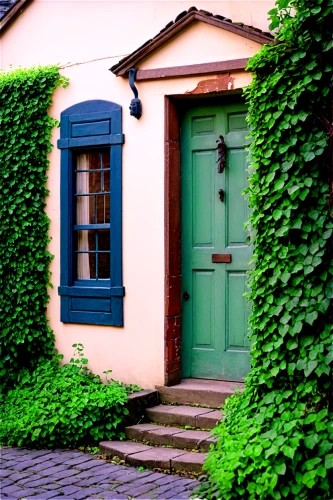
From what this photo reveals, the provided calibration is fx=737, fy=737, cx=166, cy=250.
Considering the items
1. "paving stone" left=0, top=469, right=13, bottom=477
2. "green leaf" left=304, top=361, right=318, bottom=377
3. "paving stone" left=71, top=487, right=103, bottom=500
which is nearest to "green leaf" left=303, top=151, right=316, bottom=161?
"green leaf" left=304, top=361, right=318, bottom=377

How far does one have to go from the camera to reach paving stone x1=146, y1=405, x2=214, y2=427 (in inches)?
270

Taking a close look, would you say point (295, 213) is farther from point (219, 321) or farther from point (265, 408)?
point (219, 321)

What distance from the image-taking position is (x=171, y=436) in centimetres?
660

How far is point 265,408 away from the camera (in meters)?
5.57

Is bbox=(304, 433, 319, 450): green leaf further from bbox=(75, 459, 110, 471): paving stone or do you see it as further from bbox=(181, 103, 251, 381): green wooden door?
bbox=(181, 103, 251, 381): green wooden door

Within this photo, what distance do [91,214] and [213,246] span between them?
5.43 ft

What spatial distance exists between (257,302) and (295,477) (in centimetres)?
142

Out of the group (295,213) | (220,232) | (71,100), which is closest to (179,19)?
(71,100)

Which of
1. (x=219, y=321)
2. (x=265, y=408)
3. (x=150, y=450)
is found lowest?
(x=150, y=450)

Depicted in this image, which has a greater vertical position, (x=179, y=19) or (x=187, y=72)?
(x=179, y=19)

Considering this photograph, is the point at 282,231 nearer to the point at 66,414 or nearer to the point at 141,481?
the point at 141,481

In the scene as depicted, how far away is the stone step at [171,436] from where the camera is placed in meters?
6.40

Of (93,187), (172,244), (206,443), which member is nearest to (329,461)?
(206,443)

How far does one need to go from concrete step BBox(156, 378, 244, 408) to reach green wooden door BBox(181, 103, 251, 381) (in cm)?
14
